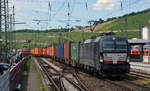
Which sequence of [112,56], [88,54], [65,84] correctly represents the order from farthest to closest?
[88,54] → [112,56] → [65,84]

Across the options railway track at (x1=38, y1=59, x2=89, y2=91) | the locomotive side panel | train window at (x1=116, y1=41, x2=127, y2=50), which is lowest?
railway track at (x1=38, y1=59, x2=89, y2=91)

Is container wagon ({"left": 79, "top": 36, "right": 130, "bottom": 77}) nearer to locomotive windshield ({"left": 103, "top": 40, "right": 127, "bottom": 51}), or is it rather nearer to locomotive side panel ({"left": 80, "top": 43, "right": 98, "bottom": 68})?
locomotive windshield ({"left": 103, "top": 40, "right": 127, "bottom": 51})

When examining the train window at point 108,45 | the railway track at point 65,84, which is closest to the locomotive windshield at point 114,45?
the train window at point 108,45

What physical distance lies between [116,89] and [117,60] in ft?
13.3

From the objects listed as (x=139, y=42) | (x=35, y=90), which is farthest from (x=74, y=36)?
(x=35, y=90)

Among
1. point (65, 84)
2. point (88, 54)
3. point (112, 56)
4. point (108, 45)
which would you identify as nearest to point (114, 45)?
point (108, 45)

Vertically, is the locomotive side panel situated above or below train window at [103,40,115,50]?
below

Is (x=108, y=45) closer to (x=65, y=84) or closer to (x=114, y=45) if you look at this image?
(x=114, y=45)

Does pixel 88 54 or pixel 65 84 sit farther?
pixel 88 54

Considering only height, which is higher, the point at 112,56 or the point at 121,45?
the point at 121,45

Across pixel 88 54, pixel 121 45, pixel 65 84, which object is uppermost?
pixel 121 45

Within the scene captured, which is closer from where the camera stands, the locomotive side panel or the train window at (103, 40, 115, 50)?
the train window at (103, 40, 115, 50)

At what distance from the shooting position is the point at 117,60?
692 inches

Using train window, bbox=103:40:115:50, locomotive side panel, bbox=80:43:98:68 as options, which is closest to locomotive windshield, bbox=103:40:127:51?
train window, bbox=103:40:115:50
